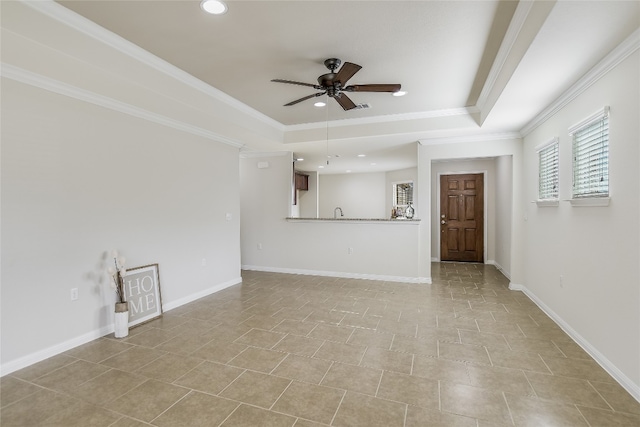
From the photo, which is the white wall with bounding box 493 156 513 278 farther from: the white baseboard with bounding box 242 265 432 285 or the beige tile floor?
the beige tile floor

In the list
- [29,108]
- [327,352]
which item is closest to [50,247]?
[29,108]

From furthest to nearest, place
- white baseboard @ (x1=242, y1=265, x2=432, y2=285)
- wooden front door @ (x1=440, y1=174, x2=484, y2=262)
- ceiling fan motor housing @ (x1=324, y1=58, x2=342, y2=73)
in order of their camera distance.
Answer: wooden front door @ (x1=440, y1=174, x2=484, y2=262), white baseboard @ (x1=242, y1=265, x2=432, y2=285), ceiling fan motor housing @ (x1=324, y1=58, x2=342, y2=73)

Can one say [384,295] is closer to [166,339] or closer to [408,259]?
[408,259]

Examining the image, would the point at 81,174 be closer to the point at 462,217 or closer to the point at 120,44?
the point at 120,44

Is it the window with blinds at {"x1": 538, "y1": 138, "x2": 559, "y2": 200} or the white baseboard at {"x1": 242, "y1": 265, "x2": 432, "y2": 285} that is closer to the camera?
the window with blinds at {"x1": 538, "y1": 138, "x2": 559, "y2": 200}

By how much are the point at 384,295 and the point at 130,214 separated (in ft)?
11.4

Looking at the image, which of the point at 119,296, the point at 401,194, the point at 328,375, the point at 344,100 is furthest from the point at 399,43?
the point at 401,194

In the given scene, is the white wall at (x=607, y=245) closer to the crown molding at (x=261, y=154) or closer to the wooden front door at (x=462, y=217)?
the wooden front door at (x=462, y=217)

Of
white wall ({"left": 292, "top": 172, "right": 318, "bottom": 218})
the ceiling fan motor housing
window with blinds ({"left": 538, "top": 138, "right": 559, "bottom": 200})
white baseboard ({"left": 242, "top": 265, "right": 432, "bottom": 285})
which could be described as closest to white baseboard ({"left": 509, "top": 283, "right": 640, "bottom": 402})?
window with blinds ({"left": 538, "top": 138, "right": 559, "bottom": 200})

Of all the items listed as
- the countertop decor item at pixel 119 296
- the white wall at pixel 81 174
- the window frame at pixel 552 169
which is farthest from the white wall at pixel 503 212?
the countertop decor item at pixel 119 296

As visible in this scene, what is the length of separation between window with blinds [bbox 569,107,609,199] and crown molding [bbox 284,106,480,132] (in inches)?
60.4

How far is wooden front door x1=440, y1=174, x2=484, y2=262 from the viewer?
678 centimetres

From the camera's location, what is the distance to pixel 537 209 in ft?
13.4

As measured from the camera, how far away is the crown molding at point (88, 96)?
8.18 ft
